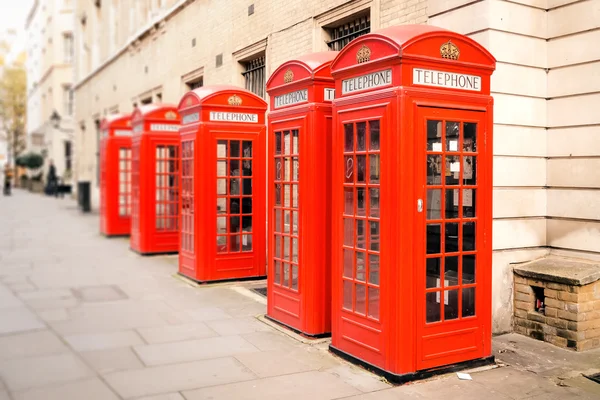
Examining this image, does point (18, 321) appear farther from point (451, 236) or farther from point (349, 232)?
point (451, 236)

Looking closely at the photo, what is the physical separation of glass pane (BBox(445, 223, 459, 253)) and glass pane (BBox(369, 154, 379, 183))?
0.75 m

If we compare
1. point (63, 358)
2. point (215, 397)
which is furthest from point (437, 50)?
point (63, 358)

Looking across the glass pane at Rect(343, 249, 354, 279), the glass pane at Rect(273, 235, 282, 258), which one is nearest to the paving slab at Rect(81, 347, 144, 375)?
the glass pane at Rect(273, 235, 282, 258)

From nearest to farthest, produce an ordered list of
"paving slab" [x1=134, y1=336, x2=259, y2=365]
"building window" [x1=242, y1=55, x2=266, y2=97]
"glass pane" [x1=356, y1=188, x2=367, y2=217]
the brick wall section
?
"glass pane" [x1=356, y1=188, x2=367, y2=217], "paving slab" [x1=134, y1=336, x2=259, y2=365], the brick wall section, "building window" [x1=242, y1=55, x2=266, y2=97]

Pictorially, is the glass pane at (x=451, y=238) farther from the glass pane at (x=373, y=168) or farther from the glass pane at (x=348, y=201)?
the glass pane at (x=348, y=201)

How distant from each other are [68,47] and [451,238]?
40.9 meters

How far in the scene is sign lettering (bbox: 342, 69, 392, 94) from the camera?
201 inches

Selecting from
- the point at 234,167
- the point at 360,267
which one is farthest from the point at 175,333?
the point at 234,167

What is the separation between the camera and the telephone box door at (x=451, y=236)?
5.10 metres

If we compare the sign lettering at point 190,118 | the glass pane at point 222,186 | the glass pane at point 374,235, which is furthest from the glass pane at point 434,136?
the sign lettering at point 190,118

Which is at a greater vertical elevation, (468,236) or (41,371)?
(468,236)

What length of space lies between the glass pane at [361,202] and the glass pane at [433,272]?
70 cm

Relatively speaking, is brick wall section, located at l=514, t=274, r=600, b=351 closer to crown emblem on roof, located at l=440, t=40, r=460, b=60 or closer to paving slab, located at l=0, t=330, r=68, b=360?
crown emblem on roof, located at l=440, t=40, r=460, b=60

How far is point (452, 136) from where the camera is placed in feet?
17.3
